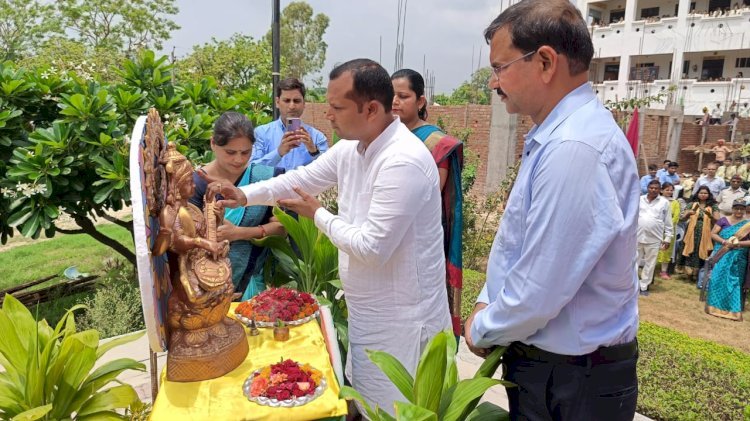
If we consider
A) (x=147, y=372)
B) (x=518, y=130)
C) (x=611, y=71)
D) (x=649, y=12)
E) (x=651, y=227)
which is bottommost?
(x=147, y=372)

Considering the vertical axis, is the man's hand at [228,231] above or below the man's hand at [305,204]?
below

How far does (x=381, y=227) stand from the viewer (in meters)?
1.81

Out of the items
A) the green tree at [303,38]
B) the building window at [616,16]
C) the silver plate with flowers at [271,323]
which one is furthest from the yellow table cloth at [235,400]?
the green tree at [303,38]

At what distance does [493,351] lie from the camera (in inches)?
59.6

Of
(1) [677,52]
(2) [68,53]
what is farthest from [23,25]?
(1) [677,52]

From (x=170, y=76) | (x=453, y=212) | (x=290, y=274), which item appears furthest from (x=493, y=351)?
(x=170, y=76)

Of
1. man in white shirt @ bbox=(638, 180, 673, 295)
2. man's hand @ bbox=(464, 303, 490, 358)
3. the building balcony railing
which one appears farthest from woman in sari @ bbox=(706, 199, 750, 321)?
the building balcony railing

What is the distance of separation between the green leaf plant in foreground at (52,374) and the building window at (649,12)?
30693 mm

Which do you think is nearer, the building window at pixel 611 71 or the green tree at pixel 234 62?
the green tree at pixel 234 62

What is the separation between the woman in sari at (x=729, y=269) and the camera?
6297 millimetres

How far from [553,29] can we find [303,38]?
40159 millimetres

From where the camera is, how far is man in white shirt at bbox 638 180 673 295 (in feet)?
23.1

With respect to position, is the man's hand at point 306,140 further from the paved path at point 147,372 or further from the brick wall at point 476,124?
the brick wall at point 476,124

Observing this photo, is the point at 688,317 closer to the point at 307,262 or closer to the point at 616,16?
the point at 307,262
